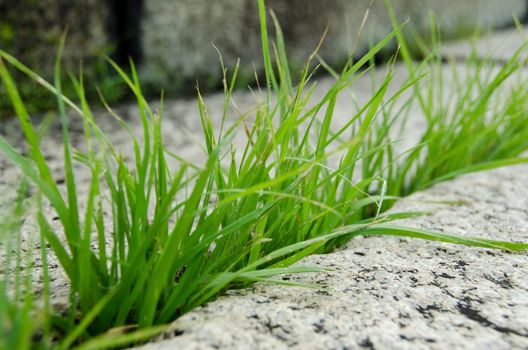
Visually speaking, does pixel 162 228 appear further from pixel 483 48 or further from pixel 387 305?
pixel 483 48

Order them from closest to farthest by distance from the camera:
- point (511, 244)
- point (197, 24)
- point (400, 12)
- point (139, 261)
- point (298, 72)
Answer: point (139, 261) < point (511, 244) < point (197, 24) < point (298, 72) < point (400, 12)

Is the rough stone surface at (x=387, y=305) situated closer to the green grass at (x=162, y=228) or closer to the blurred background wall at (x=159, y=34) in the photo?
the green grass at (x=162, y=228)

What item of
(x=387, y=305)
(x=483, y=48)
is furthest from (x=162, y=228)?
(x=483, y=48)

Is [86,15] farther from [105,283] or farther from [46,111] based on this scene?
[105,283]

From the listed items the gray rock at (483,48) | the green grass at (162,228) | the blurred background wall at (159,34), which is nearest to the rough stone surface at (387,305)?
the green grass at (162,228)

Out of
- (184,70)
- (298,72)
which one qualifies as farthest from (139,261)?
(298,72)

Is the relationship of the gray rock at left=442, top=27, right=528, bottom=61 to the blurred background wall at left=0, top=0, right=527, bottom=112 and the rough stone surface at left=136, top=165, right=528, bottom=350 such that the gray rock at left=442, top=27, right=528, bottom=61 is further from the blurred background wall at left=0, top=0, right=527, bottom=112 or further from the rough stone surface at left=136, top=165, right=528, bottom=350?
the rough stone surface at left=136, top=165, right=528, bottom=350
